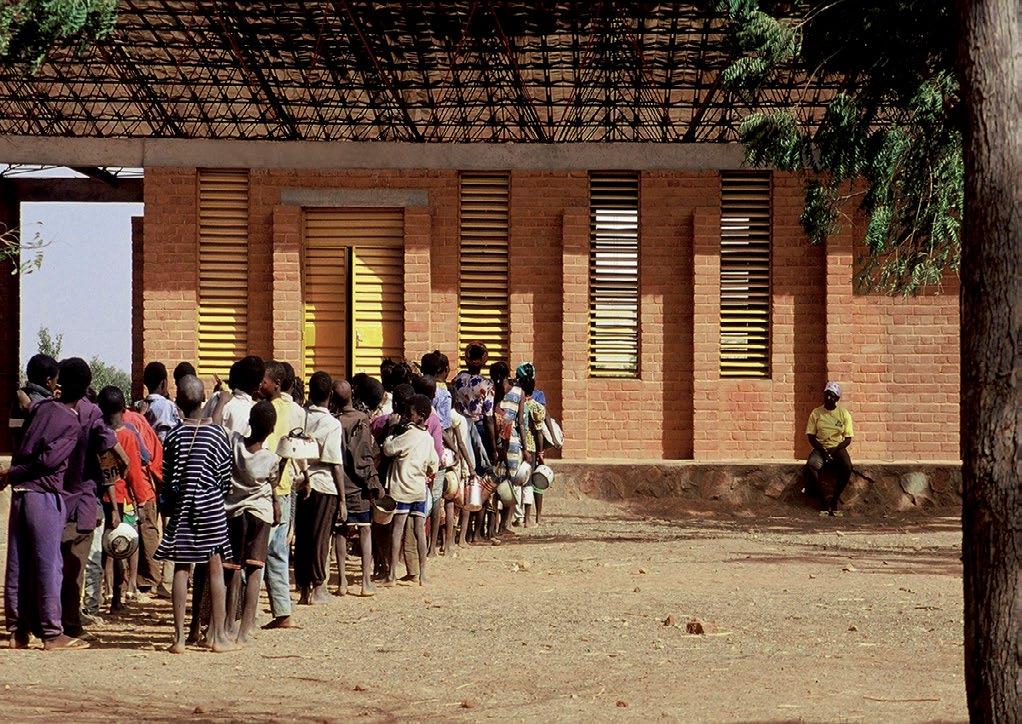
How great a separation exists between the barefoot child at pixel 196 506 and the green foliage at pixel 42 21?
10.7 feet

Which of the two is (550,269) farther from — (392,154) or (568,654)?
(568,654)

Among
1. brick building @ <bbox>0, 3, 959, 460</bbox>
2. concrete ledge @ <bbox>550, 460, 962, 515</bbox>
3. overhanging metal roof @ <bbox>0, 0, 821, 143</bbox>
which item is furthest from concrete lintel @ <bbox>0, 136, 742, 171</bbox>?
concrete ledge @ <bbox>550, 460, 962, 515</bbox>

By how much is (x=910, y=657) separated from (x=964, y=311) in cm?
379

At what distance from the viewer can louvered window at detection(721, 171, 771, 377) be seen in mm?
22234

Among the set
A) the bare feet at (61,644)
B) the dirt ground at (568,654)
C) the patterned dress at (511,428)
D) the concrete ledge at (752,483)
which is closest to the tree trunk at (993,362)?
the dirt ground at (568,654)

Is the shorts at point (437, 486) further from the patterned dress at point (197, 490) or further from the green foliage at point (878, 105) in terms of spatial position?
the green foliage at point (878, 105)

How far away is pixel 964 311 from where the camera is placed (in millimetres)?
5902

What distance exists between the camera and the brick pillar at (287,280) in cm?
2209

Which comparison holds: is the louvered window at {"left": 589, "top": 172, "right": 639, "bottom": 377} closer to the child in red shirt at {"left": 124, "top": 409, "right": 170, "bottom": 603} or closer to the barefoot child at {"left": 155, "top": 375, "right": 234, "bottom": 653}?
the child in red shirt at {"left": 124, "top": 409, "right": 170, "bottom": 603}

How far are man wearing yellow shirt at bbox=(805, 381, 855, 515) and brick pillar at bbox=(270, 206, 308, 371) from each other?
6.99 meters

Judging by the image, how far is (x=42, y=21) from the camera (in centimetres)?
1082

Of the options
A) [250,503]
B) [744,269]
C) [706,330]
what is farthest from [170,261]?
[250,503]

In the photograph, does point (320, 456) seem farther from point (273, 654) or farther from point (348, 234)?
point (348, 234)

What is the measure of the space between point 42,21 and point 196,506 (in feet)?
12.5
